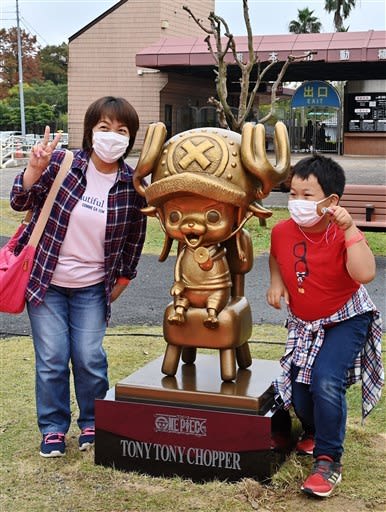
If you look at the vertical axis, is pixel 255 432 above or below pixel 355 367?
below

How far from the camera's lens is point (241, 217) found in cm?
303

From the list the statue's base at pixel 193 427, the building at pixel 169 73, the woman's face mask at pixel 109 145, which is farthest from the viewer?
the building at pixel 169 73

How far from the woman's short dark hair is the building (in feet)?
56.8

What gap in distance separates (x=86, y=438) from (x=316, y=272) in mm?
1307

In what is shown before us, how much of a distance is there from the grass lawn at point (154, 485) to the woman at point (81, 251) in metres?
0.17

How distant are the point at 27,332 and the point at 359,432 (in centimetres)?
296

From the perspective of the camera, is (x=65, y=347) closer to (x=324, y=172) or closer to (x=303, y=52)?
(x=324, y=172)

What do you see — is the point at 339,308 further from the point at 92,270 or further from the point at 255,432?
the point at 92,270

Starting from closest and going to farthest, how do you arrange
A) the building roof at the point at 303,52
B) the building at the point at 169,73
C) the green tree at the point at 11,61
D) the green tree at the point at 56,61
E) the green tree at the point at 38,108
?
the building roof at the point at 303,52, the building at the point at 169,73, the green tree at the point at 38,108, the green tree at the point at 11,61, the green tree at the point at 56,61

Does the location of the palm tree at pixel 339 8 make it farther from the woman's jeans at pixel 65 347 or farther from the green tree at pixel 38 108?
the woman's jeans at pixel 65 347

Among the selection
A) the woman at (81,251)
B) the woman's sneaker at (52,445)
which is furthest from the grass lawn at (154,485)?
the woman at (81,251)

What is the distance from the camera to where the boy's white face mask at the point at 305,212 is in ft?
9.04

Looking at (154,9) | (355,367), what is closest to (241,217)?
(355,367)

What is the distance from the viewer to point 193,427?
9.59ft
